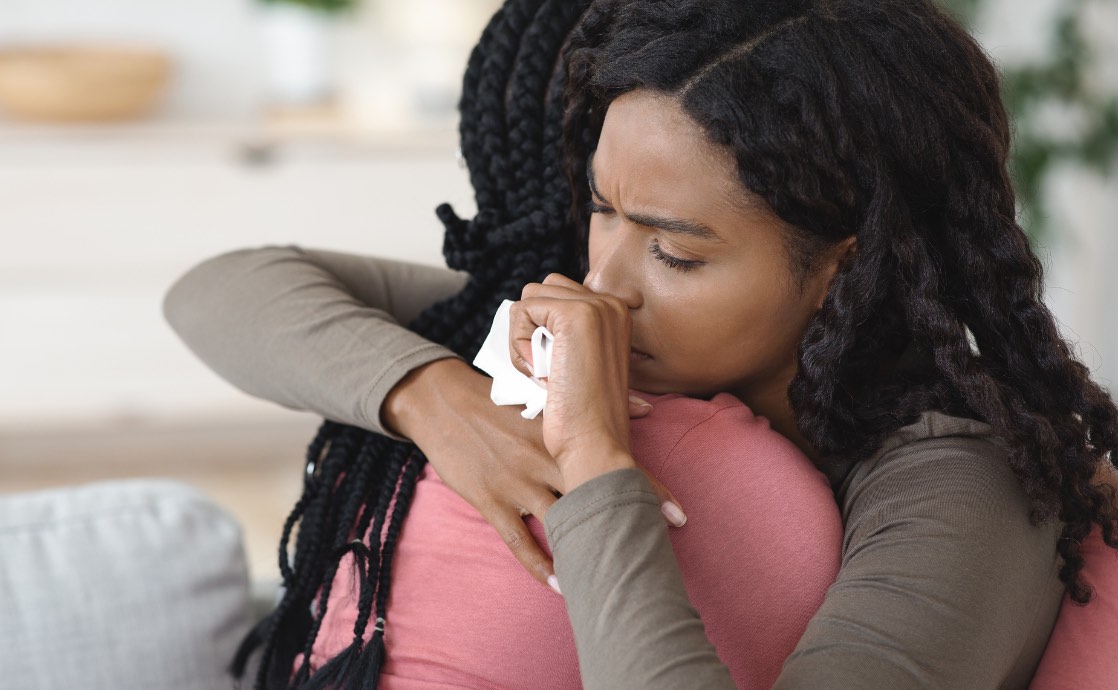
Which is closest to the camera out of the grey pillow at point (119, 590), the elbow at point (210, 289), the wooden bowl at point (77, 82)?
the grey pillow at point (119, 590)

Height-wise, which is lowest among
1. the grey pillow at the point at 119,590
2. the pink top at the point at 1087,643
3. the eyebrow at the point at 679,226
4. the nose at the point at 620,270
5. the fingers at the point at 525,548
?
the grey pillow at the point at 119,590

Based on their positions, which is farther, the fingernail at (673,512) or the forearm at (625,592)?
the fingernail at (673,512)

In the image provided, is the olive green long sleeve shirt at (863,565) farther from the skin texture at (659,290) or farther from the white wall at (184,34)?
the white wall at (184,34)

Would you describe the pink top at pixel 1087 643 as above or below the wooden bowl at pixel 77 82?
below

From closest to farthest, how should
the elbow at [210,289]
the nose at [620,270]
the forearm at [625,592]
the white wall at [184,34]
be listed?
the forearm at [625,592] < the nose at [620,270] < the elbow at [210,289] < the white wall at [184,34]

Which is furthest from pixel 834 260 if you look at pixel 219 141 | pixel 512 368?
pixel 219 141

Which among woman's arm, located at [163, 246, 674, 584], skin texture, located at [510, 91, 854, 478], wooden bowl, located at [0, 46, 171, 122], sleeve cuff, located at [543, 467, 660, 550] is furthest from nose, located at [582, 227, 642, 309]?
wooden bowl, located at [0, 46, 171, 122]

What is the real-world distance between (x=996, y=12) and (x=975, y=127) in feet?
10.5

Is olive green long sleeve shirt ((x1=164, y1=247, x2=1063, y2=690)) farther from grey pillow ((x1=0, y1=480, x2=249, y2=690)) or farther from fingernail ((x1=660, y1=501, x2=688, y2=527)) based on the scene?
grey pillow ((x1=0, y1=480, x2=249, y2=690))

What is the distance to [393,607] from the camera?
3.64 feet

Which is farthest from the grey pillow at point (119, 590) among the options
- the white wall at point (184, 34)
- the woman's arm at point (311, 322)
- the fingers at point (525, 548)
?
the white wall at point (184, 34)

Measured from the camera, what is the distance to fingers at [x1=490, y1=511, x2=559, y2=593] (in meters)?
0.98

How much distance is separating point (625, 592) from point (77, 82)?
3.03 meters

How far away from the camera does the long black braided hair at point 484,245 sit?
121cm
